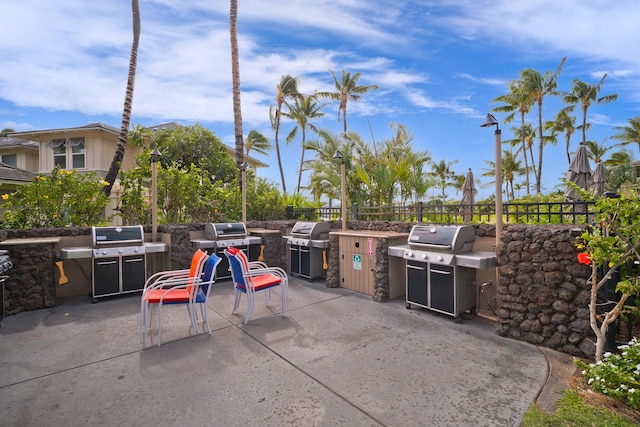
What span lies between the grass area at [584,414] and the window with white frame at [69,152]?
16.3 meters

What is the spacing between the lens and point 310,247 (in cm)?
635

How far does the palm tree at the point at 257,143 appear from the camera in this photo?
2169 cm

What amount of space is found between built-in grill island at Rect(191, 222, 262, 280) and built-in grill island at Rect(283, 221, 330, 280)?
0.84m

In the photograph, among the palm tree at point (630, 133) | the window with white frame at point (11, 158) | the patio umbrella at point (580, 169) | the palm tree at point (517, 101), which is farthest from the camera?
the palm tree at point (630, 133)

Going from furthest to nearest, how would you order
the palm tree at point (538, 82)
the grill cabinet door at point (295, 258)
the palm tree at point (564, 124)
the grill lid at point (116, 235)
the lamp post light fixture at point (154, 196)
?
the palm tree at point (564, 124), the palm tree at point (538, 82), the grill cabinet door at point (295, 258), the lamp post light fixture at point (154, 196), the grill lid at point (116, 235)

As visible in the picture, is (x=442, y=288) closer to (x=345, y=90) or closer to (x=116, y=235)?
(x=116, y=235)

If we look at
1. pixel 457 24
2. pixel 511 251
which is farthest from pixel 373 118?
pixel 511 251

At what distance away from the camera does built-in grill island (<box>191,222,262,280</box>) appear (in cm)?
620

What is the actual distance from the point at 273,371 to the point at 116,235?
390 centimetres

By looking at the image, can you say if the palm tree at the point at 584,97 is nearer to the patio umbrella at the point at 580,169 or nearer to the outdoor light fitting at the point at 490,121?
the patio umbrella at the point at 580,169

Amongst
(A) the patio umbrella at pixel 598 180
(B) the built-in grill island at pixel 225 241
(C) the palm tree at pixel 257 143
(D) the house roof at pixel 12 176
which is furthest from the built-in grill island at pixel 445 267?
(C) the palm tree at pixel 257 143

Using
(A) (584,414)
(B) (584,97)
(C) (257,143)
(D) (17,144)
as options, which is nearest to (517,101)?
(B) (584,97)

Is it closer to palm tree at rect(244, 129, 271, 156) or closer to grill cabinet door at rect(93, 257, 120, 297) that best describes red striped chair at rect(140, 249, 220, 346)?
grill cabinet door at rect(93, 257, 120, 297)

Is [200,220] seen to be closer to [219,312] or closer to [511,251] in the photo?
[219,312]
